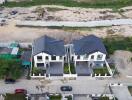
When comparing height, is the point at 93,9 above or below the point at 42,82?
above

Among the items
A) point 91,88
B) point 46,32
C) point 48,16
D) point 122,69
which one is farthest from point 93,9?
point 91,88

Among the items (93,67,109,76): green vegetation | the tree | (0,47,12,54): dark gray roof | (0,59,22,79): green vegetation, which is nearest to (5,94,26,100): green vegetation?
(0,59,22,79): green vegetation

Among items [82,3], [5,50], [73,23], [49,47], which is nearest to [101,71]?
[49,47]

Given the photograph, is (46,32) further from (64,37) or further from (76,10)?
(76,10)

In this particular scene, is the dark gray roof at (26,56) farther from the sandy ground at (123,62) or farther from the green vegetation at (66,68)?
the sandy ground at (123,62)

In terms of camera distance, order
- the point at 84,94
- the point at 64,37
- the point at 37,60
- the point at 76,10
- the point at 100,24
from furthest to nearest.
Result: 1. the point at 76,10
2. the point at 100,24
3. the point at 64,37
4. the point at 37,60
5. the point at 84,94

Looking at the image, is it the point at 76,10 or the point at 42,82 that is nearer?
the point at 42,82

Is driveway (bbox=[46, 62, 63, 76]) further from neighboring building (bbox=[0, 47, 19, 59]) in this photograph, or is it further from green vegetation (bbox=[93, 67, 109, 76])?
neighboring building (bbox=[0, 47, 19, 59])
